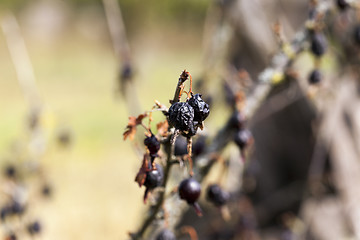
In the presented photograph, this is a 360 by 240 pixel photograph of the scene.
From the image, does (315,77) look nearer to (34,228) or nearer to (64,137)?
(34,228)

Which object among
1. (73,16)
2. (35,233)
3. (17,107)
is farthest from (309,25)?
(73,16)

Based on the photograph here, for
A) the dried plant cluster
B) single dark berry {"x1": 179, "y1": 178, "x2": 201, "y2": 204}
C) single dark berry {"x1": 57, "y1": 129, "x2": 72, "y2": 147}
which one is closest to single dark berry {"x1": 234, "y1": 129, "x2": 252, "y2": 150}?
the dried plant cluster

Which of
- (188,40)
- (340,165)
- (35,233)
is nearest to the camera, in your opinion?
(35,233)

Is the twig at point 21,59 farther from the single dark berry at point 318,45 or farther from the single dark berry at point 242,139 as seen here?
the single dark berry at point 318,45

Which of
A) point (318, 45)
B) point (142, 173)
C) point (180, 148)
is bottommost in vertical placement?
point (142, 173)

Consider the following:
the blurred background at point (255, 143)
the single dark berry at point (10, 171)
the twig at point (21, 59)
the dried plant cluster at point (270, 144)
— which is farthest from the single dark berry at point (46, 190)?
the dried plant cluster at point (270, 144)

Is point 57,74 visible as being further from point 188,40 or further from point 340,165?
point 340,165

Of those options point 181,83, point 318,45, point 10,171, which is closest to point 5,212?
point 10,171
